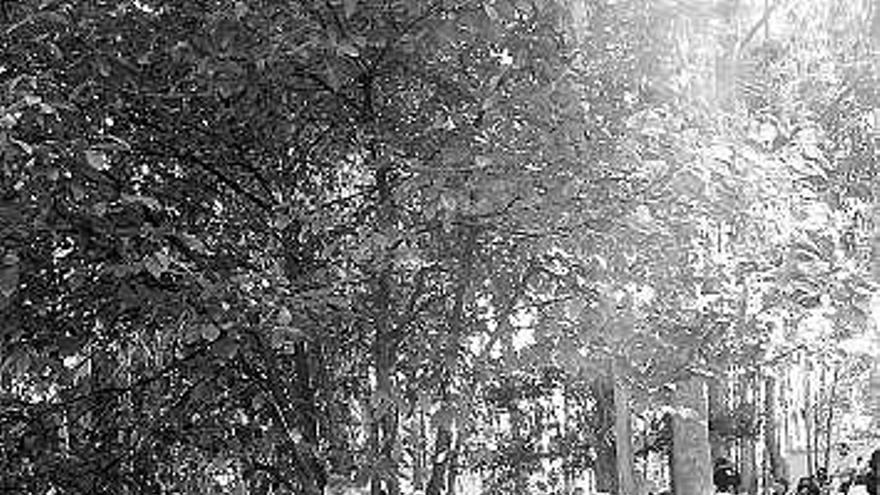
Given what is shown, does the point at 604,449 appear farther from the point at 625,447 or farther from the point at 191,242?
the point at 191,242

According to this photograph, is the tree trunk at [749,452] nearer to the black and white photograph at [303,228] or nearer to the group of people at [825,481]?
the group of people at [825,481]

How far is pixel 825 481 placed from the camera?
8.18 m

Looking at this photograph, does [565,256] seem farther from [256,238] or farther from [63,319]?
[63,319]

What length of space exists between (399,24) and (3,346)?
0.95 metres

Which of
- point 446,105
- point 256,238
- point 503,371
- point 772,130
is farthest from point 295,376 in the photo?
point 772,130

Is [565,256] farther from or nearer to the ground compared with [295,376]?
farther from the ground

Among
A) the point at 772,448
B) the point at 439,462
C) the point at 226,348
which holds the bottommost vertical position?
the point at 439,462

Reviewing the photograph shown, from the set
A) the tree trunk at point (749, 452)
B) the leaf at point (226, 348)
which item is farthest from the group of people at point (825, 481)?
the leaf at point (226, 348)

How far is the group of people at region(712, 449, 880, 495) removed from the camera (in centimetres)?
815

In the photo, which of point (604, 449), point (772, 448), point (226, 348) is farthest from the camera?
point (772, 448)

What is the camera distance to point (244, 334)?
2033mm

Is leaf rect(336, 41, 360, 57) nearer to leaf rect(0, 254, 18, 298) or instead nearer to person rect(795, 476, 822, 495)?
leaf rect(0, 254, 18, 298)

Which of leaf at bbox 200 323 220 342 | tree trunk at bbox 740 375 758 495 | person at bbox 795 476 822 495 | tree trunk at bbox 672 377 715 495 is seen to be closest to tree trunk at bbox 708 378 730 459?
tree trunk at bbox 740 375 758 495

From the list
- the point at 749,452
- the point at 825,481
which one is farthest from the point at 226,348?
the point at 749,452
